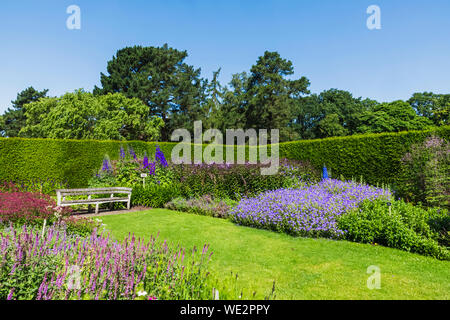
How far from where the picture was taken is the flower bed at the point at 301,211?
5340mm

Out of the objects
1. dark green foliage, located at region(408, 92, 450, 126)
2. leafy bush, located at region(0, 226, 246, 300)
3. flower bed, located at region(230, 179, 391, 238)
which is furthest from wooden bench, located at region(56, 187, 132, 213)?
dark green foliage, located at region(408, 92, 450, 126)

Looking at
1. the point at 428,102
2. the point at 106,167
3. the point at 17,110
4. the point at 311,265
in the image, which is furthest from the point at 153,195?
the point at 17,110

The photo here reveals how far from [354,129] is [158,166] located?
30380 mm

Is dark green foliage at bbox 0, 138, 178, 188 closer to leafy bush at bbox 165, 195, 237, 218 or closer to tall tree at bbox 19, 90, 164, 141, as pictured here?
leafy bush at bbox 165, 195, 237, 218

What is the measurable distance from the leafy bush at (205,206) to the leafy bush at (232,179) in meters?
0.49

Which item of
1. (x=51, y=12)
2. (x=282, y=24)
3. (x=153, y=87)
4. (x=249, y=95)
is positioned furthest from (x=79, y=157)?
(x=249, y=95)

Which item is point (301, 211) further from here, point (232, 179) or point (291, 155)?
point (291, 155)

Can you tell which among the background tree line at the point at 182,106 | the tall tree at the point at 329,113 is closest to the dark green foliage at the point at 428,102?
the background tree line at the point at 182,106

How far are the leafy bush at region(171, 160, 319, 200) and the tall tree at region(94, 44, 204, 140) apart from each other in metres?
19.7

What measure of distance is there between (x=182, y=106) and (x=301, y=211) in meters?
26.9

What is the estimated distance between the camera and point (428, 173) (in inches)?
270

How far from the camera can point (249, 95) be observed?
29.1 m

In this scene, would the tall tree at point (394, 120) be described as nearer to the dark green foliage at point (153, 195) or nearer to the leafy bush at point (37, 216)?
the dark green foliage at point (153, 195)

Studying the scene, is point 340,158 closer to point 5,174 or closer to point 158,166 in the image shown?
point 158,166
